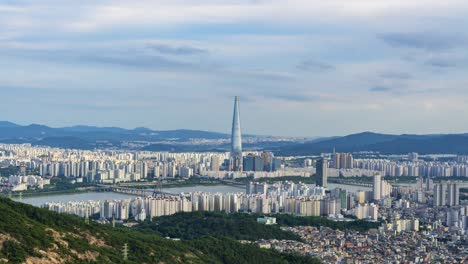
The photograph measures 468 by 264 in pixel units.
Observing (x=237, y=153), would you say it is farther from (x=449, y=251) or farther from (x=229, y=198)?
(x=449, y=251)

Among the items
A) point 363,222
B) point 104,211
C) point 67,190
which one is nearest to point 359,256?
point 363,222

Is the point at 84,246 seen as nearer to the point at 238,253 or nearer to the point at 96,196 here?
the point at 238,253

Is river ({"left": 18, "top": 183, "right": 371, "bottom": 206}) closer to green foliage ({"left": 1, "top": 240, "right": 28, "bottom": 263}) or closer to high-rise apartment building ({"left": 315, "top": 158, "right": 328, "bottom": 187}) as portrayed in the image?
high-rise apartment building ({"left": 315, "top": 158, "right": 328, "bottom": 187})

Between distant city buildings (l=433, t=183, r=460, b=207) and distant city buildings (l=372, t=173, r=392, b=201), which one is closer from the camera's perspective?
distant city buildings (l=433, t=183, r=460, b=207)

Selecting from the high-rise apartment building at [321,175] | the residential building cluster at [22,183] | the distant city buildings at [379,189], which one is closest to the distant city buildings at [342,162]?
the high-rise apartment building at [321,175]

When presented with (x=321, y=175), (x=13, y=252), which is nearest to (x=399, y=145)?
(x=321, y=175)

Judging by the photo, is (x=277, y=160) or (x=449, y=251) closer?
(x=449, y=251)

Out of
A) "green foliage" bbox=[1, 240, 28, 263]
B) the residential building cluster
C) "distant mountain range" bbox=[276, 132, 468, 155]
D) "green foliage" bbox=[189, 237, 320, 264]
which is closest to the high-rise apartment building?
the residential building cluster
